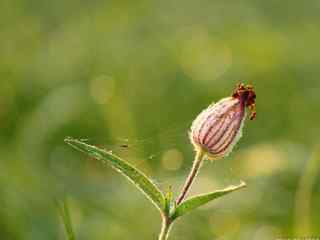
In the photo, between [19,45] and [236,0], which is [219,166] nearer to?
[19,45]

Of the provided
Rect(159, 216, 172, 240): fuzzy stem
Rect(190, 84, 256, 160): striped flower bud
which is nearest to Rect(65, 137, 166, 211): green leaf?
Rect(159, 216, 172, 240): fuzzy stem

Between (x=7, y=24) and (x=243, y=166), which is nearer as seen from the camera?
(x=243, y=166)

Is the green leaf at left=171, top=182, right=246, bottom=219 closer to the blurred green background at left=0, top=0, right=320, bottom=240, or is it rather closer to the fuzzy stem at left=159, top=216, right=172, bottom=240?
the fuzzy stem at left=159, top=216, right=172, bottom=240

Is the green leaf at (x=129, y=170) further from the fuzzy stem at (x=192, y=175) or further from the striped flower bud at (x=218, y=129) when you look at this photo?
the striped flower bud at (x=218, y=129)

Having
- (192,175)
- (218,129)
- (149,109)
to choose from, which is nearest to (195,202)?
(192,175)

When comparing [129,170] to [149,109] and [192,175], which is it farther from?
[149,109]

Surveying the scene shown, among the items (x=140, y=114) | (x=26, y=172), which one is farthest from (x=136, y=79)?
(x=26, y=172)
